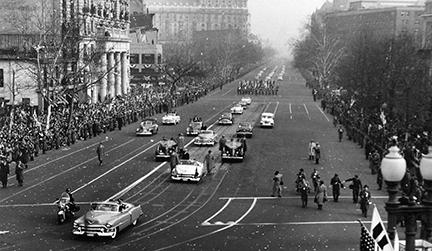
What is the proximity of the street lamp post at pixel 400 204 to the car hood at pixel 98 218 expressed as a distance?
44.1ft

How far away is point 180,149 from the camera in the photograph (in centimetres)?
3991

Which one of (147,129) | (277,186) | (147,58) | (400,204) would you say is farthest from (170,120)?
(147,58)

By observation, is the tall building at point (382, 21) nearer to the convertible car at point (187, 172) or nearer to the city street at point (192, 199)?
the city street at point (192, 199)

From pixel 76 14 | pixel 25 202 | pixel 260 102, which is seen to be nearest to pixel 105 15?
pixel 76 14

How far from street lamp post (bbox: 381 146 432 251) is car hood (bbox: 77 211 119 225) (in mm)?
13434

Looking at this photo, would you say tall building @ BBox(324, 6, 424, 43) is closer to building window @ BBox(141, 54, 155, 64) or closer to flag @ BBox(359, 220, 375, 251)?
building window @ BBox(141, 54, 155, 64)

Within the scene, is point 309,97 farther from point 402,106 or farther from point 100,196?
point 100,196

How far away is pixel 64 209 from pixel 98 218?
267 centimetres

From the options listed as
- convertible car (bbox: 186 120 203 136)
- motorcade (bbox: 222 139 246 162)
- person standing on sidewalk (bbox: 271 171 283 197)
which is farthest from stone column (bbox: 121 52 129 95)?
person standing on sidewalk (bbox: 271 171 283 197)

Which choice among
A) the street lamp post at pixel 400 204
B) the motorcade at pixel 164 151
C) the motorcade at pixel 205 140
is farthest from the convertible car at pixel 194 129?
the street lamp post at pixel 400 204

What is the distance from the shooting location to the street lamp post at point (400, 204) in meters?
10.2

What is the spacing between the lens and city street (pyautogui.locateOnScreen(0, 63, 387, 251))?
22.6 metres

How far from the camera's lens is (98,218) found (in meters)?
22.5

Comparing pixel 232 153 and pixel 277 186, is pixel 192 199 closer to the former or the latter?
pixel 277 186
